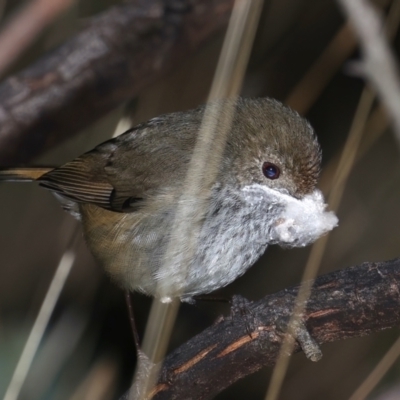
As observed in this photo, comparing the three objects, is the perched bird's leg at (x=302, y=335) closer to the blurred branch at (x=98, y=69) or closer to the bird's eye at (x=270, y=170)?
the bird's eye at (x=270, y=170)

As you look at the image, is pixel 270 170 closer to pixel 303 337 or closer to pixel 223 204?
pixel 223 204

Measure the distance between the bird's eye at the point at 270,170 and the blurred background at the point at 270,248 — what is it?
4.48 ft

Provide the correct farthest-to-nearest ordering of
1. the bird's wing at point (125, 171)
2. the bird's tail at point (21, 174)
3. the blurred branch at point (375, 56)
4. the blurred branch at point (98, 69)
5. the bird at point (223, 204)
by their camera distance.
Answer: the blurred branch at point (98, 69) < the bird's tail at point (21, 174) < the bird's wing at point (125, 171) < the bird at point (223, 204) < the blurred branch at point (375, 56)

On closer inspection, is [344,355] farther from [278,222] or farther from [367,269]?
[367,269]

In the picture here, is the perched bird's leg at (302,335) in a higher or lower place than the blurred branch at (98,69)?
lower

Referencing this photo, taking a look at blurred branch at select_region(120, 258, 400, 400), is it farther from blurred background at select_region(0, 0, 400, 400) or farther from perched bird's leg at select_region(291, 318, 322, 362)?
blurred background at select_region(0, 0, 400, 400)

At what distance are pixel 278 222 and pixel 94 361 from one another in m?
2.10

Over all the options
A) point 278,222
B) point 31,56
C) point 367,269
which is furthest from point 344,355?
point 31,56

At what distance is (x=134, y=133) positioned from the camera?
366 cm

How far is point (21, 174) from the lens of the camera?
3820 mm

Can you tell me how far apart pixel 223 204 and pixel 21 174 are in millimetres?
1271

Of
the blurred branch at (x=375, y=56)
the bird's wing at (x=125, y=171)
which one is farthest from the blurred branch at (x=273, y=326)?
the blurred branch at (x=375, y=56)

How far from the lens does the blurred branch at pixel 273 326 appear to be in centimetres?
256

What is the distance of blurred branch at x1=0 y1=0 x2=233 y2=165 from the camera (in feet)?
14.2
